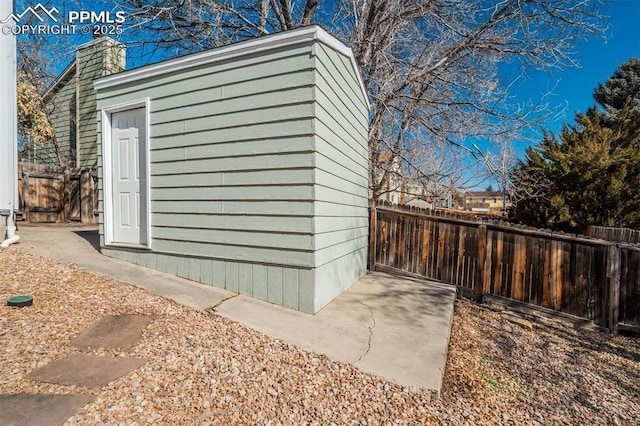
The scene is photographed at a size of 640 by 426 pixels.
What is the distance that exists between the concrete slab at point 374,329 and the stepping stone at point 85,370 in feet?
3.46

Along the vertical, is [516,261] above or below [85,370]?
above

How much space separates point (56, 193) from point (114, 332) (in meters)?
8.53

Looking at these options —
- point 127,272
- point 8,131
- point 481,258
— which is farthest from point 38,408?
point 481,258

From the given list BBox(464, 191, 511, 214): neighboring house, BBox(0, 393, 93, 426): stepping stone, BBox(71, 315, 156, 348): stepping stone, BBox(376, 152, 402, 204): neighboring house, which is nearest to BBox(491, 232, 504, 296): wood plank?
BBox(376, 152, 402, 204): neighboring house

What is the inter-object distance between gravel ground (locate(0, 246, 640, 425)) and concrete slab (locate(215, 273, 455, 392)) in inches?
5.9

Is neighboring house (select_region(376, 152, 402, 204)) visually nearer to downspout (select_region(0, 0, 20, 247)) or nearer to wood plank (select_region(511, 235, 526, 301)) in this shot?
wood plank (select_region(511, 235, 526, 301))

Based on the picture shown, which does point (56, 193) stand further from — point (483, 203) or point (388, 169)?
point (483, 203)

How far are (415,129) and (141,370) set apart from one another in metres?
8.96

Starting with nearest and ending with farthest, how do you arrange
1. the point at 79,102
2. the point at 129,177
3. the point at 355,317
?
1. the point at 355,317
2. the point at 129,177
3. the point at 79,102

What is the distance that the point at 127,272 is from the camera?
414cm

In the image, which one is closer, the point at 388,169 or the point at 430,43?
the point at 430,43

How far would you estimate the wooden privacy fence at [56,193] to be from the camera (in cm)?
854

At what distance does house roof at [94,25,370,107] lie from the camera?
3.55 meters

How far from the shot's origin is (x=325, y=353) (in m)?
2.73
